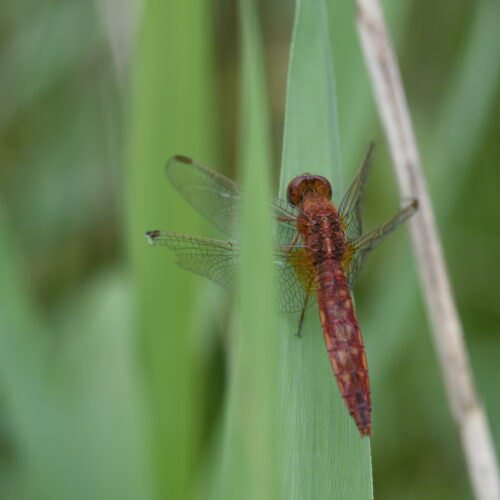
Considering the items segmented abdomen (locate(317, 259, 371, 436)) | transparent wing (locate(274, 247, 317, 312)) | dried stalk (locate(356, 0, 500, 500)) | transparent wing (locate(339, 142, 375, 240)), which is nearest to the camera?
segmented abdomen (locate(317, 259, 371, 436))

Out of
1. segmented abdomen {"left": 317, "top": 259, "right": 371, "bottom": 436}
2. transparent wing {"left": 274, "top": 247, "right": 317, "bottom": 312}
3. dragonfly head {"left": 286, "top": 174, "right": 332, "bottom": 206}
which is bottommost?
segmented abdomen {"left": 317, "top": 259, "right": 371, "bottom": 436}

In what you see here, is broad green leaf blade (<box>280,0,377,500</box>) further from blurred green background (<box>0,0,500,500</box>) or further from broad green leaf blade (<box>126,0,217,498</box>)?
broad green leaf blade (<box>126,0,217,498</box>)

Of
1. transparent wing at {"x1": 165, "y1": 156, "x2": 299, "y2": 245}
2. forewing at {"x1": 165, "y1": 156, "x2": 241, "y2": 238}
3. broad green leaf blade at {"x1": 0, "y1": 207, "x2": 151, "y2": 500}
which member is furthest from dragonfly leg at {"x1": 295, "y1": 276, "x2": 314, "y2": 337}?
broad green leaf blade at {"x1": 0, "y1": 207, "x2": 151, "y2": 500}

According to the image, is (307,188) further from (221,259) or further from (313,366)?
(313,366)

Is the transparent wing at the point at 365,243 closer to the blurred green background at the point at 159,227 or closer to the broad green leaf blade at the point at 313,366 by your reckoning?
the broad green leaf blade at the point at 313,366

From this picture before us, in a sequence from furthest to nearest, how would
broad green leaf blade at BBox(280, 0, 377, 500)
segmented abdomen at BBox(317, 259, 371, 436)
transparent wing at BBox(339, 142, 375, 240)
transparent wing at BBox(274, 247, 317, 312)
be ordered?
1. transparent wing at BBox(339, 142, 375, 240)
2. transparent wing at BBox(274, 247, 317, 312)
3. segmented abdomen at BBox(317, 259, 371, 436)
4. broad green leaf blade at BBox(280, 0, 377, 500)

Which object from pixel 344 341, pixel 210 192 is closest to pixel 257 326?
pixel 344 341

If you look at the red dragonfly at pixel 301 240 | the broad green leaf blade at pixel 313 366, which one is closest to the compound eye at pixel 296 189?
the red dragonfly at pixel 301 240
